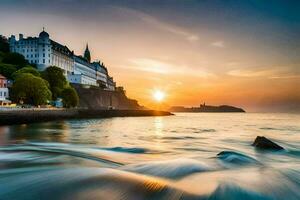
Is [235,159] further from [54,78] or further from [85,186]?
[54,78]

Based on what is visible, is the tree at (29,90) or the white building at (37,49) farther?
the white building at (37,49)

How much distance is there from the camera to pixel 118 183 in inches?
404

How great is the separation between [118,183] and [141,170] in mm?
2846

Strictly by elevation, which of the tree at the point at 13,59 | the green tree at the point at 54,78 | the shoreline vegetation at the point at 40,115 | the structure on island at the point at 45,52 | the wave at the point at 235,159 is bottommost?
the wave at the point at 235,159

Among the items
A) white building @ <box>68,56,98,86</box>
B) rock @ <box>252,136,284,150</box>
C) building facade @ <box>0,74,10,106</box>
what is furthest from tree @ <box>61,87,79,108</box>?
rock @ <box>252,136,284,150</box>

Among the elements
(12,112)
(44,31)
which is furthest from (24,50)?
(12,112)

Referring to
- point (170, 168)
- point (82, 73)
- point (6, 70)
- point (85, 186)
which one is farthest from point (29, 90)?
point (82, 73)

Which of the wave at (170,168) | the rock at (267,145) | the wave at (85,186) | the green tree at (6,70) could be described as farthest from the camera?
the green tree at (6,70)

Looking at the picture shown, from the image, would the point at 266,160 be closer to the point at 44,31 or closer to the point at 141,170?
the point at 141,170

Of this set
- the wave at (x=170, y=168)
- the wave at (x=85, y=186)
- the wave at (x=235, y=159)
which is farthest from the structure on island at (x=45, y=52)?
the wave at (x=85, y=186)

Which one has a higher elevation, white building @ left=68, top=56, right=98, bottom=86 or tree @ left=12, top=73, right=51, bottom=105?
white building @ left=68, top=56, right=98, bottom=86

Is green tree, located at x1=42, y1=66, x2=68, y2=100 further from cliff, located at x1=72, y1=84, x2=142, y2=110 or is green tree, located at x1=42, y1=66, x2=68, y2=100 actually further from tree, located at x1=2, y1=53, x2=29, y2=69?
cliff, located at x1=72, y1=84, x2=142, y2=110

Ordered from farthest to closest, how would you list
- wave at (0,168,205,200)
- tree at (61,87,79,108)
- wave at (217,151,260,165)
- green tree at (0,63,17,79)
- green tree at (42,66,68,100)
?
green tree at (42,66,68,100) < green tree at (0,63,17,79) < tree at (61,87,79,108) < wave at (217,151,260,165) < wave at (0,168,205,200)

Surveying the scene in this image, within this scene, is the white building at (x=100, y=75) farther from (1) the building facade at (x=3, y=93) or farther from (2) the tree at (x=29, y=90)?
(2) the tree at (x=29, y=90)
